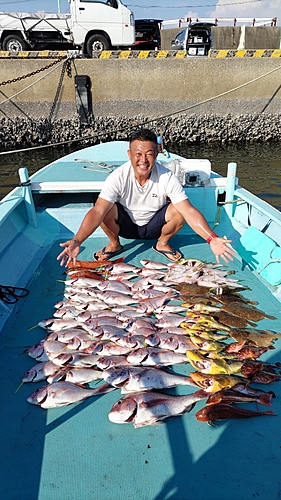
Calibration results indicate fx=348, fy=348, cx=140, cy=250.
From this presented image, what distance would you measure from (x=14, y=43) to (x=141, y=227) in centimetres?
1613

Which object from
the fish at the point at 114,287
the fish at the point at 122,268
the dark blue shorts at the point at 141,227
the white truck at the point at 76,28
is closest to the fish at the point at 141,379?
the fish at the point at 114,287

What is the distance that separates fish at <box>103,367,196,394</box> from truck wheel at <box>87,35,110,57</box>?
53.5ft

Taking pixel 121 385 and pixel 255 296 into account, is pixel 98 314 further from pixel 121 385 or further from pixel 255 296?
pixel 255 296

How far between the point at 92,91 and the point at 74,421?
14.6 meters

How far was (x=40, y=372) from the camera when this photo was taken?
2.68 m

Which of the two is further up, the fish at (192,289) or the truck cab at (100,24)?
the truck cab at (100,24)

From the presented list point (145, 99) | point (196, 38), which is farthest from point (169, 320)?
point (196, 38)

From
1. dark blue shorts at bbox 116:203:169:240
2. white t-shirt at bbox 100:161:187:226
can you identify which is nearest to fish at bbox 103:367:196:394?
white t-shirt at bbox 100:161:187:226

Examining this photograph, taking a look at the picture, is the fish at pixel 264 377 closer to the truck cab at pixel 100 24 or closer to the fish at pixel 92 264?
the fish at pixel 92 264

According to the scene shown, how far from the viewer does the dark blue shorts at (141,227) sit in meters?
4.30

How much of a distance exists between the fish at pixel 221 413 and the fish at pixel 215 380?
15 centimetres

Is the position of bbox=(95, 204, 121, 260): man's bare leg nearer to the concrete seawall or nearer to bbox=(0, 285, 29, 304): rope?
bbox=(0, 285, 29, 304): rope

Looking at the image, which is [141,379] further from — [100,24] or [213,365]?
[100,24]

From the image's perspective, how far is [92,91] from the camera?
14578 mm
